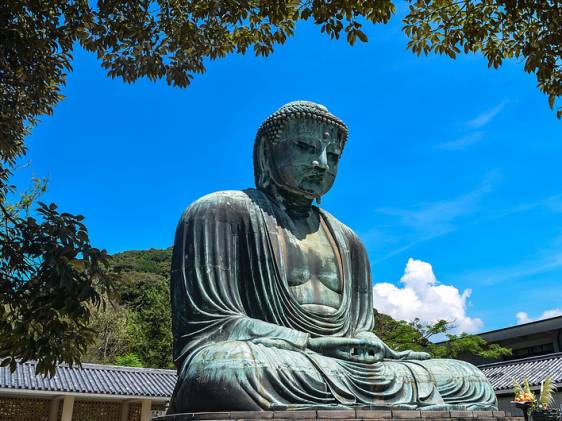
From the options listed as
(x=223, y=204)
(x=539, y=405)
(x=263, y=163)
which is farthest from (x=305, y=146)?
(x=539, y=405)

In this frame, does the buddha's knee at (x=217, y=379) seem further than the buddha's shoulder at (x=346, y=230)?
No

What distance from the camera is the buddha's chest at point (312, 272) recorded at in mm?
5602

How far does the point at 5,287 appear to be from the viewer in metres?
5.20

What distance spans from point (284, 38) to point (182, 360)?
450 cm

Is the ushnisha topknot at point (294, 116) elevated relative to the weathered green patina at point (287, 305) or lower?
elevated

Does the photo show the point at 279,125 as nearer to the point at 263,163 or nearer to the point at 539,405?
the point at 263,163

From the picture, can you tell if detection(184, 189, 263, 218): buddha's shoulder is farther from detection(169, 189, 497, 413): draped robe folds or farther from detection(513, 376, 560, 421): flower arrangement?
detection(513, 376, 560, 421): flower arrangement

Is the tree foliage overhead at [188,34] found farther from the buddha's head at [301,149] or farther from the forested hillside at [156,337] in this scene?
the forested hillside at [156,337]

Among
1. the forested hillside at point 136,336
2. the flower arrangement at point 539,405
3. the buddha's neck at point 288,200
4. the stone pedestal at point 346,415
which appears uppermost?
the forested hillside at point 136,336

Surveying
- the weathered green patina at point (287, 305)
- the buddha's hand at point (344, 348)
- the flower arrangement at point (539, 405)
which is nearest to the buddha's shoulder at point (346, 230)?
the weathered green patina at point (287, 305)

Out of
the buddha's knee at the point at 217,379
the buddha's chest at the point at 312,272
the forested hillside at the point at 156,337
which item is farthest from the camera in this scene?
the forested hillside at the point at 156,337

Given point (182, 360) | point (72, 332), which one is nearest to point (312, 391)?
point (182, 360)

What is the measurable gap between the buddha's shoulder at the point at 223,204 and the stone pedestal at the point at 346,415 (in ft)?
6.44

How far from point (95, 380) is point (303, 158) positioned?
14015 mm
